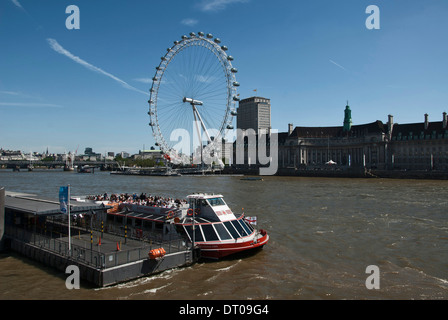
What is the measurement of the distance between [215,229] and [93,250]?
6.48 meters

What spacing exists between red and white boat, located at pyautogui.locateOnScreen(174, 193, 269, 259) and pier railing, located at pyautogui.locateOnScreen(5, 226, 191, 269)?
131 centimetres

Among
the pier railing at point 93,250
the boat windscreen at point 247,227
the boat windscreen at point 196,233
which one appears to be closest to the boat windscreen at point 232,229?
the boat windscreen at point 247,227

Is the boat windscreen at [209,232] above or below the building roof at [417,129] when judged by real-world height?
below

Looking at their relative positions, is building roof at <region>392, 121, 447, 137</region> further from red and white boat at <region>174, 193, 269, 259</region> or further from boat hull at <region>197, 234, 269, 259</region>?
boat hull at <region>197, 234, 269, 259</region>

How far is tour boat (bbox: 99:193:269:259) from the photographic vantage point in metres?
19.8

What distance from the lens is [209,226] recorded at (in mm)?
20609

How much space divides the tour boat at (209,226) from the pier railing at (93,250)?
1298 millimetres

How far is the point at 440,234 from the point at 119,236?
22034 mm

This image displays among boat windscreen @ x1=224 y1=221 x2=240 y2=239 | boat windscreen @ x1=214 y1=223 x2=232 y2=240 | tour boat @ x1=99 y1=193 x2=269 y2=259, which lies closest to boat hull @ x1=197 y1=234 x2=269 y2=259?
tour boat @ x1=99 y1=193 x2=269 y2=259

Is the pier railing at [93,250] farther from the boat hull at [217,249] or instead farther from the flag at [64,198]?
the flag at [64,198]

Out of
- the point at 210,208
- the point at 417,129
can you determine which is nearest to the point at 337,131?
the point at 417,129

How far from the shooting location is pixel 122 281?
15.9 m

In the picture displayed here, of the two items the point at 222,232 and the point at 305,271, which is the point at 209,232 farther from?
the point at 305,271

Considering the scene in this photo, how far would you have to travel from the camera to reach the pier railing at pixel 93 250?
1594 cm
